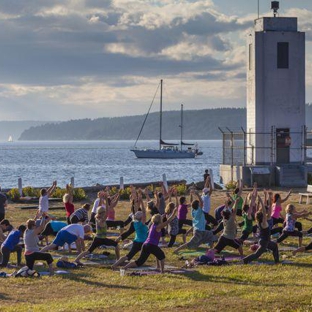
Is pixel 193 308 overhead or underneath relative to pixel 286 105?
underneath

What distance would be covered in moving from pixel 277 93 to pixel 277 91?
0.43 feet

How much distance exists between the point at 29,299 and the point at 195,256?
6.96 metres

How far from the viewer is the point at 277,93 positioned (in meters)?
52.0

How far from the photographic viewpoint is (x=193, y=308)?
1515 cm

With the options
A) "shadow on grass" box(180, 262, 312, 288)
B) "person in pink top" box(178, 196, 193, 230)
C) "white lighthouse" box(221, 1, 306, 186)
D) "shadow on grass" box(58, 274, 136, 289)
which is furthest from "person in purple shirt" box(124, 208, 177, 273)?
"white lighthouse" box(221, 1, 306, 186)

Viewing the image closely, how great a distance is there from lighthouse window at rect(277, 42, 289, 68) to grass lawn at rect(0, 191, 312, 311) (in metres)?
32.0

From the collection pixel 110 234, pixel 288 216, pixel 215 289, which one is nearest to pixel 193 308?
pixel 215 289

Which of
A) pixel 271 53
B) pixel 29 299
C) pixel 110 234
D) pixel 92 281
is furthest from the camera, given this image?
pixel 271 53

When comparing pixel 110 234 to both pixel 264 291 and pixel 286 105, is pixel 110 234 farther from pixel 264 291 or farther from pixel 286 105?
pixel 286 105

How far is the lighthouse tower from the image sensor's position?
52.0m

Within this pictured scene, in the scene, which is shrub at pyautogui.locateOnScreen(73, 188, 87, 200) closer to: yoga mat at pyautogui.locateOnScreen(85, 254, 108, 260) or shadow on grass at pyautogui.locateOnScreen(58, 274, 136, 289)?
yoga mat at pyautogui.locateOnScreen(85, 254, 108, 260)

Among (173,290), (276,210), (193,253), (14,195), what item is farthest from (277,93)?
(173,290)

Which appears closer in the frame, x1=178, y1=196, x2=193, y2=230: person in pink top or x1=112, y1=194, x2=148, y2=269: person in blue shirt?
x1=112, y1=194, x2=148, y2=269: person in blue shirt

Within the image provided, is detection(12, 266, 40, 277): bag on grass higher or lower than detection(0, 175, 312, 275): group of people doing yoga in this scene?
lower
